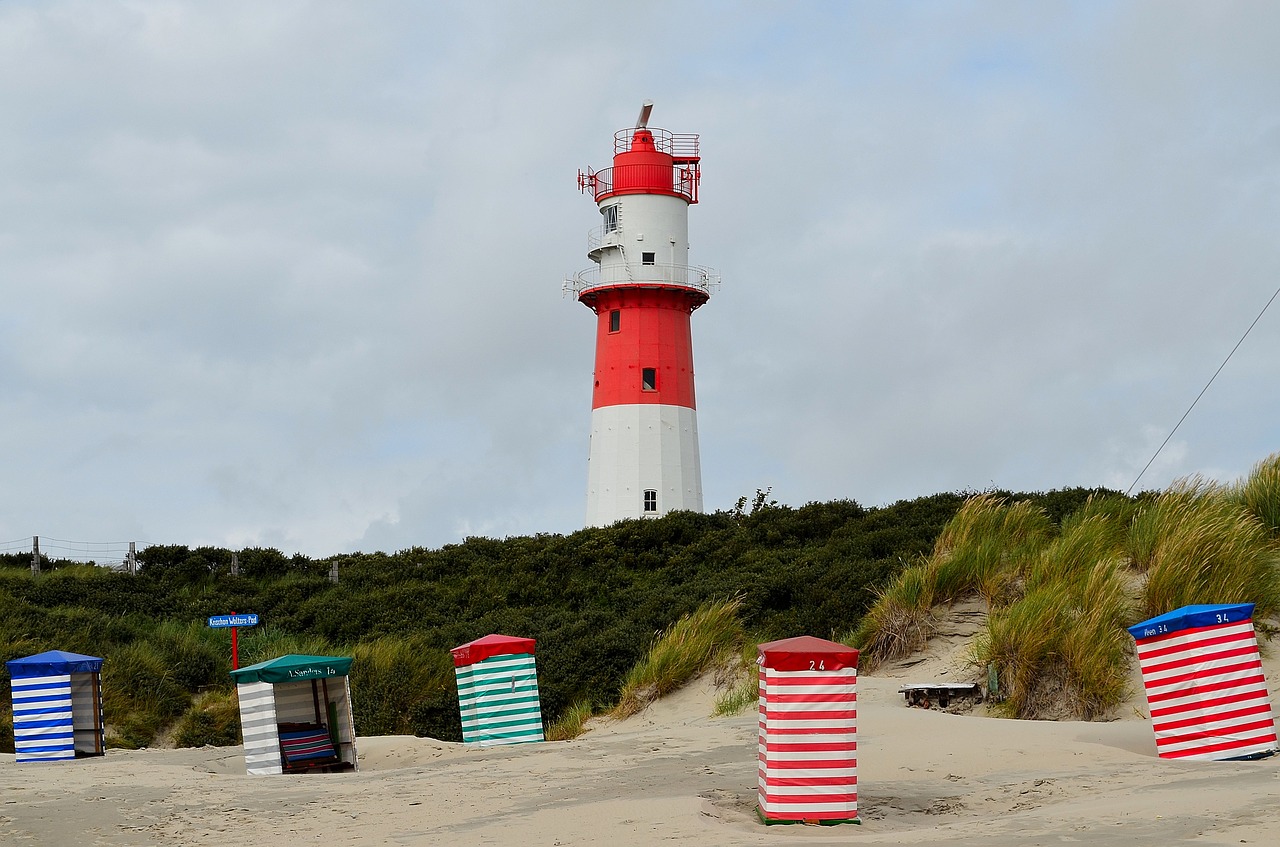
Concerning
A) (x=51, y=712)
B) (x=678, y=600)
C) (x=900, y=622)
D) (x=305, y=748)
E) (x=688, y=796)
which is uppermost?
(x=678, y=600)

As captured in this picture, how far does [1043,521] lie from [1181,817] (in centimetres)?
1088

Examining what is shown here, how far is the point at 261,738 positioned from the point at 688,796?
566cm

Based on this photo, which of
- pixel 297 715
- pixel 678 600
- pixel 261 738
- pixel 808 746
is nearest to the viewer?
pixel 808 746

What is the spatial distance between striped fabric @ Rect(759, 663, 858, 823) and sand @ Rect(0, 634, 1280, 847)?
0.56 feet

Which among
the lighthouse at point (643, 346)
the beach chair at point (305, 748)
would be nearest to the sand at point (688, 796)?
the beach chair at point (305, 748)

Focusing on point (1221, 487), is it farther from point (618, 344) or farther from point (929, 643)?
point (618, 344)

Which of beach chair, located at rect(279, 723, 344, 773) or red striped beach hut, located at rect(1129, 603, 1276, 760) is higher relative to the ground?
red striped beach hut, located at rect(1129, 603, 1276, 760)

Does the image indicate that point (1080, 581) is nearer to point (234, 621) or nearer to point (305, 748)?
point (305, 748)

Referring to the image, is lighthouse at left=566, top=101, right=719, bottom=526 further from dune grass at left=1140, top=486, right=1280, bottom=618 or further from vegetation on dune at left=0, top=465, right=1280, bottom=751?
dune grass at left=1140, top=486, right=1280, bottom=618

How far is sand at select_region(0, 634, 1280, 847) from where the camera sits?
7910mm

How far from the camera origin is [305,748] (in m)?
13.8

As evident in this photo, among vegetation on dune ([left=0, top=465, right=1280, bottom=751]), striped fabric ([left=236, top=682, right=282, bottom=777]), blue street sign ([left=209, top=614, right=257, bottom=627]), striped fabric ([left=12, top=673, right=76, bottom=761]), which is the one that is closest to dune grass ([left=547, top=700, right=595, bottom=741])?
vegetation on dune ([left=0, top=465, right=1280, bottom=751])

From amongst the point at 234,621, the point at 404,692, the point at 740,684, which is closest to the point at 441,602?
the point at 404,692

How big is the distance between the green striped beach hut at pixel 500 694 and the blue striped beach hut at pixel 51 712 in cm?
459
